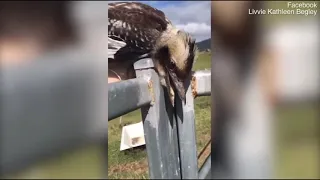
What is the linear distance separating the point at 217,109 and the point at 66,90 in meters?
0.44

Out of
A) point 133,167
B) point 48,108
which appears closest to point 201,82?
point 133,167

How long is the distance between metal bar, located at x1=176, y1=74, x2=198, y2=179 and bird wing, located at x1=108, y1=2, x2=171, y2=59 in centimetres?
17

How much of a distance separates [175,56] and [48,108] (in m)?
0.37

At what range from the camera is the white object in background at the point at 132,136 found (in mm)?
1024

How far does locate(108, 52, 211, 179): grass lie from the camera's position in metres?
1.02

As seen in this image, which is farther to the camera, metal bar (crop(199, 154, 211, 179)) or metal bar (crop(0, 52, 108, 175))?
metal bar (crop(199, 154, 211, 179))

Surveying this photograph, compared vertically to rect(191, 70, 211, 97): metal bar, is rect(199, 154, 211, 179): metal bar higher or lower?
lower

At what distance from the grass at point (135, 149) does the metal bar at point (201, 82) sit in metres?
0.02

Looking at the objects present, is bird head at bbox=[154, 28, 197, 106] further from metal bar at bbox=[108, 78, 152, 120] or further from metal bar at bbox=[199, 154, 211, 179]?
metal bar at bbox=[199, 154, 211, 179]

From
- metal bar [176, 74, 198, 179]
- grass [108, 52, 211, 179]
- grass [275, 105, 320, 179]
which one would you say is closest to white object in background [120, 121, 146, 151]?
grass [108, 52, 211, 179]

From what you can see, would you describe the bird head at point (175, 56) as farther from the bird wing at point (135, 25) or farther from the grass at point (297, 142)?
the grass at point (297, 142)

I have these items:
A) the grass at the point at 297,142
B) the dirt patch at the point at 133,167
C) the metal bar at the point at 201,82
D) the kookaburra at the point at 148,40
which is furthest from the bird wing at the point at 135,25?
the grass at the point at 297,142

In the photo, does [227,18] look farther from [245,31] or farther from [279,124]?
[279,124]

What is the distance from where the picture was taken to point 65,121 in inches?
39.6
